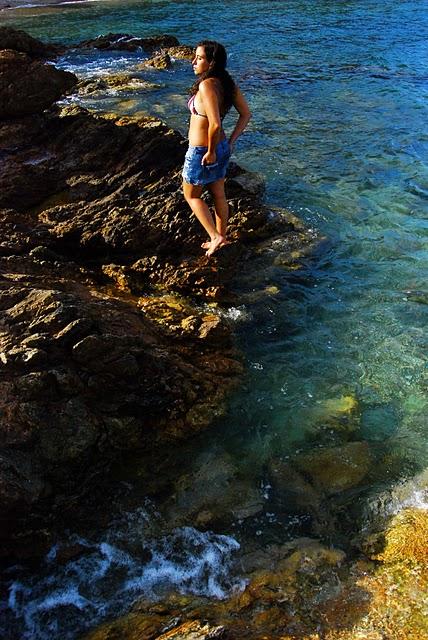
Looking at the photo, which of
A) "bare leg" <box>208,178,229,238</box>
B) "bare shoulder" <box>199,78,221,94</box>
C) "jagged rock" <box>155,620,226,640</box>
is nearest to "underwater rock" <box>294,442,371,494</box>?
"jagged rock" <box>155,620,226,640</box>

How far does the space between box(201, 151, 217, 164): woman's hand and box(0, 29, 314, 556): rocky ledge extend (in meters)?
1.52

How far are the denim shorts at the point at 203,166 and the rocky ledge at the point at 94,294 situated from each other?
4.08 ft

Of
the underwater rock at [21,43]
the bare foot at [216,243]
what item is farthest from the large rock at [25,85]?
the underwater rock at [21,43]

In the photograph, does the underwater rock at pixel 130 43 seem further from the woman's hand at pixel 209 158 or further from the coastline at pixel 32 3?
the woman's hand at pixel 209 158

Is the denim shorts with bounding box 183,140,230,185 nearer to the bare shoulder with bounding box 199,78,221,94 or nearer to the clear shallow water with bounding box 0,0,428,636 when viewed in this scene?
the bare shoulder with bounding box 199,78,221,94

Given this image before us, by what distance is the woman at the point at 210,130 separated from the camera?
5980mm

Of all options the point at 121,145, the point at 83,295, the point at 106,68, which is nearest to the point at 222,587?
the point at 83,295

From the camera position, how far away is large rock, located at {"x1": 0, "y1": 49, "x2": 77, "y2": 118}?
10102 mm

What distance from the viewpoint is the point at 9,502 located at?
425 centimetres

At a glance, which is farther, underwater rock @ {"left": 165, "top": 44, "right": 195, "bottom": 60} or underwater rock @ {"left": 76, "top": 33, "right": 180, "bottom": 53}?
underwater rock @ {"left": 76, "top": 33, "right": 180, "bottom": 53}

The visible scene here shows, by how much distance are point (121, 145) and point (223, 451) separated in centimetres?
622

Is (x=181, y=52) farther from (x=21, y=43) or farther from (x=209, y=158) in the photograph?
(x=209, y=158)

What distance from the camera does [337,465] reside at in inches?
209

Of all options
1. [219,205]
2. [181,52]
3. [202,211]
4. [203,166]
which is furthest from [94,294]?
[181,52]
